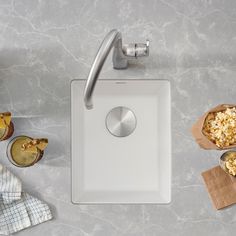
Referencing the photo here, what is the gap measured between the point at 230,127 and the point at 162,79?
25 cm

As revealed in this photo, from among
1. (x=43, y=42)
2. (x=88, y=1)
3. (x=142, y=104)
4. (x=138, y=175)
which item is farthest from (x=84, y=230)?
(x=88, y=1)

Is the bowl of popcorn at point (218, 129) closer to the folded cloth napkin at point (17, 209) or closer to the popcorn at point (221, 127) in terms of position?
the popcorn at point (221, 127)

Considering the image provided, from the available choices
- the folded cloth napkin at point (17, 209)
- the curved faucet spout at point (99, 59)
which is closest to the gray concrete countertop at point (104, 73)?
the folded cloth napkin at point (17, 209)

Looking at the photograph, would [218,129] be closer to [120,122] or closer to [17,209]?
[120,122]

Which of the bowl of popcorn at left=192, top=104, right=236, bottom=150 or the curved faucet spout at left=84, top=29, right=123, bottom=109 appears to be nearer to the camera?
the curved faucet spout at left=84, top=29, right=123, bottom=109

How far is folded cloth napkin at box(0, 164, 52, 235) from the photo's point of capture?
1151 mm

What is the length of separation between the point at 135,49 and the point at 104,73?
0.15 meters

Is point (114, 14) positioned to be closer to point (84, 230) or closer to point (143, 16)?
point (143, 16)

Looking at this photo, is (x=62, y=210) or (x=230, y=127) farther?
(x=62, y=210)

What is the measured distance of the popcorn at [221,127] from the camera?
1.05 meters

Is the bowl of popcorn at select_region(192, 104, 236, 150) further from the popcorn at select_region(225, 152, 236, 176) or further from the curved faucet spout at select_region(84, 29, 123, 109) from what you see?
the curved faucet spout at select_region(84, 29, 123, 109)

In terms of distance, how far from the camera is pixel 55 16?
1.19 meters

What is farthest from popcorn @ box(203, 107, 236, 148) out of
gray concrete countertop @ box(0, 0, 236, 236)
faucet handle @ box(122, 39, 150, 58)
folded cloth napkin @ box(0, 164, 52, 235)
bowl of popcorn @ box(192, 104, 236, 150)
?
folded cloth napkin @ box(0, 164, 52, 235)

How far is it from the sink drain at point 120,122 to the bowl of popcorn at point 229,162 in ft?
0.88
